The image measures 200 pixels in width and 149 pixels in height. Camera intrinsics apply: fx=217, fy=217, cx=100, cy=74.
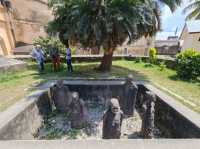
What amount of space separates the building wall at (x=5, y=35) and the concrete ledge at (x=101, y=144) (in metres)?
19.6

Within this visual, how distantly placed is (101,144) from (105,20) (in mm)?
7611

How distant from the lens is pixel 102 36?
10.5 m

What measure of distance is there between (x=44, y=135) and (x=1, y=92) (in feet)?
9.73

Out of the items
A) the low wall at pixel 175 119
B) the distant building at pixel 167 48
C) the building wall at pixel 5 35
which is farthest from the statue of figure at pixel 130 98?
the distant building at pixel 167 48

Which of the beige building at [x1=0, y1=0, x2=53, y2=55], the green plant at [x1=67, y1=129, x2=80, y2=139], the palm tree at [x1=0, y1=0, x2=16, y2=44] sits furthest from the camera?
the palm tree at [x1=0, y1=0, x2=16, y2=44]

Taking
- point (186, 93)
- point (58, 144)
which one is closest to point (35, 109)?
point (58, 144)

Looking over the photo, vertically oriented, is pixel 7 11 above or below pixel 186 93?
above

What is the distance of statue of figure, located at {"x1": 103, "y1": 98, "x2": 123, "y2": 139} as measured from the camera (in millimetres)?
4586

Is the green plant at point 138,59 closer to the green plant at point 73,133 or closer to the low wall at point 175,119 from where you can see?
the low wall at point 175,119

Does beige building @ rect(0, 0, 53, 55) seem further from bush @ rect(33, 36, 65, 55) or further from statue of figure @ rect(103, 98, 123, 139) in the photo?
statue of figure @ rect(103, 98, 123, 139)

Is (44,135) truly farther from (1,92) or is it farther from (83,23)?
(83,23)

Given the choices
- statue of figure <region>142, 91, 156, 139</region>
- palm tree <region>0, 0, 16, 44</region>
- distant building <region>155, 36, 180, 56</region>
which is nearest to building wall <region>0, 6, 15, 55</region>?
palm tree <region>0, 0, 16, 44</region>

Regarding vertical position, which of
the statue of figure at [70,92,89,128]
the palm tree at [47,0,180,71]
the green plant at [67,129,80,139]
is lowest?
the green plant at [67,129,80,139]

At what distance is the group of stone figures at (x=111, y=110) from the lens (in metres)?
4.67
